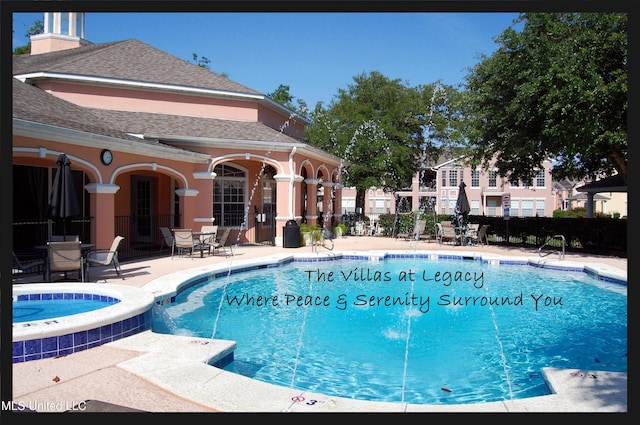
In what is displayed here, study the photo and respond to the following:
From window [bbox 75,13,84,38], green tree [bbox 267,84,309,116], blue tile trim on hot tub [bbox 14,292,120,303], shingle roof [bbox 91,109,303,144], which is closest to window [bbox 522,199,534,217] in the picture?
green tree [bbox 267,84,309,116]

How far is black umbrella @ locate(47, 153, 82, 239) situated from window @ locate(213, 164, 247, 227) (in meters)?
10.0

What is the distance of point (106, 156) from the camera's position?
13648 millimetres

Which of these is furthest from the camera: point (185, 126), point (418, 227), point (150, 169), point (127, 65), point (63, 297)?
point (418, 227)

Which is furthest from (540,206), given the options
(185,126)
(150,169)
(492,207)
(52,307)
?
(52,307)

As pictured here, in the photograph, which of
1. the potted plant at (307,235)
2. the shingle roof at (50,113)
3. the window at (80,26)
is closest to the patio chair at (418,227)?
the potted plant at (307,235)

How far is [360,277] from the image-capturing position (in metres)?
13.8

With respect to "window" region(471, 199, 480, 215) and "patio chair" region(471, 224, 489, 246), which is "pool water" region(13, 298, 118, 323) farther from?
"window" region(471, 199, 480, 215)

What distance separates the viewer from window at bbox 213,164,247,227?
20328mm

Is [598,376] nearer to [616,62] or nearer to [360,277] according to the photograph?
[360,277]

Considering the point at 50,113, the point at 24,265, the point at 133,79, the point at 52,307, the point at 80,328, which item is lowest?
the point at 52,307

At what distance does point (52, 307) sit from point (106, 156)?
6.45 meters

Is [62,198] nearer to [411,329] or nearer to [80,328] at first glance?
[80,328]

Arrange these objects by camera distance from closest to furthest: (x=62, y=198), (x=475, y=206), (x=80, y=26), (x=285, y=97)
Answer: (x=62, y=198), (x=80, y=26), (x=475, y=206), (x=285, y=97)

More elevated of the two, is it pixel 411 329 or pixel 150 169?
pixel 150 169
